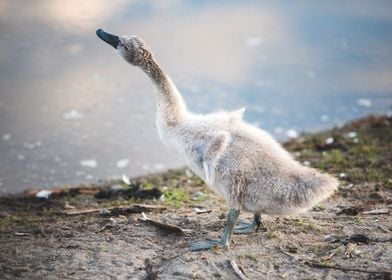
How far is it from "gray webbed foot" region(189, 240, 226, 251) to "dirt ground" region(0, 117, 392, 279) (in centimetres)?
6

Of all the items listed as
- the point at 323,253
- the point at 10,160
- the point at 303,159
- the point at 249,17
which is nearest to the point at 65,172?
the point at 10,160

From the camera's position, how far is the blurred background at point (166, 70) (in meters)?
8.76

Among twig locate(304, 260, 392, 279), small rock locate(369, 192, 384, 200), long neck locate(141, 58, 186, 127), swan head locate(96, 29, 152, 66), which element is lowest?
small rock locate(369, 192, 384, 200)

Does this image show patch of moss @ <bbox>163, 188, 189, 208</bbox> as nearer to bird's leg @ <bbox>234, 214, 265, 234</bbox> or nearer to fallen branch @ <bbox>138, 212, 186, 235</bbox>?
fallen branch @ <bbox>138, 212, 186, 235</bbox>

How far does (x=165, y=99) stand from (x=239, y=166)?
34.6 inches

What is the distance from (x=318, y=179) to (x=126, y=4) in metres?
8.56

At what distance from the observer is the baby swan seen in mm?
4984

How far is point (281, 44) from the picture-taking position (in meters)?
11.8

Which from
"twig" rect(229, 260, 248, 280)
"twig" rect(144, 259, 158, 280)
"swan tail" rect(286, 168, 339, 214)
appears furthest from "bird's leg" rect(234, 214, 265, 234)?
"twig" rect(144, 259, 158, 280)

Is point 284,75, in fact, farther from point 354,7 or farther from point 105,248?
point 105,248

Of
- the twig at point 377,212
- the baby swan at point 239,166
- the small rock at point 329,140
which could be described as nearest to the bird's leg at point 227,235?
the baby swan at point 239,166

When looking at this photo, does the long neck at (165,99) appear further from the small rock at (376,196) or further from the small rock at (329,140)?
the small rock at (329,140)

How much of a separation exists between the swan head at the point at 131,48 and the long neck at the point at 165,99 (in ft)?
0.19

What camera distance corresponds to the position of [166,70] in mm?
10469
